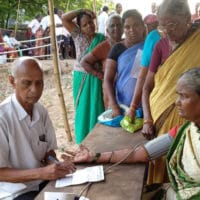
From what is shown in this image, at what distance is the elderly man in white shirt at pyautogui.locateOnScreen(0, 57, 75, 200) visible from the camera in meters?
1.91

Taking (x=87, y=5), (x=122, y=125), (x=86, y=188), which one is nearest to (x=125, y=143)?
(x=122, y=125)

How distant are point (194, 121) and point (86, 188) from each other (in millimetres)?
665

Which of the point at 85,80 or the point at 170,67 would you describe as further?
the point at 85,80

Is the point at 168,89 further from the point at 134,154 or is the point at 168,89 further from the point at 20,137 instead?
the point at 20,137

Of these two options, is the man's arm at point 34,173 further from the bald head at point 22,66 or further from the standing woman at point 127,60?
the standing woman at point 127,60

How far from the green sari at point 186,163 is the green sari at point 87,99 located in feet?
6.60

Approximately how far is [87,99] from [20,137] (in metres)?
1.99

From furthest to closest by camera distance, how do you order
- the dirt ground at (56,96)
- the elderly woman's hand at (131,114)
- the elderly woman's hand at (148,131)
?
the dirt ground at (56,96), the elderly woman's hand at (131,114), the elderly woman's hand at (148,131)

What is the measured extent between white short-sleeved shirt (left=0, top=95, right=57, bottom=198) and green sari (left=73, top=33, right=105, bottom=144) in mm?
1709

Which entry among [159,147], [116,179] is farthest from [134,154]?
[116,179]

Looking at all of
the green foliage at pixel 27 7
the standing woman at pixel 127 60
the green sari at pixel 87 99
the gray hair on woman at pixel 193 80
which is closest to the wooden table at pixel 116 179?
the standing woman at pixel 127 60

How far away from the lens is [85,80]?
395cm

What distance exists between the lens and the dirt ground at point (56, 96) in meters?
5.49

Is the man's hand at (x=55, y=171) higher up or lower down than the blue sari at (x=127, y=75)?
lower down
